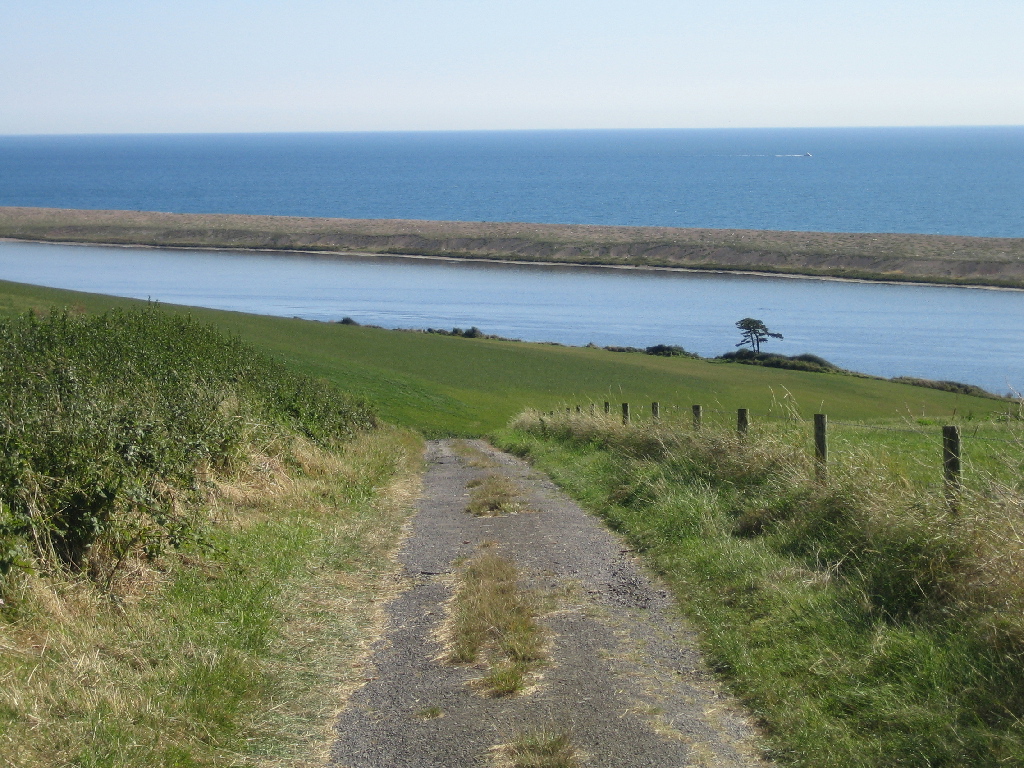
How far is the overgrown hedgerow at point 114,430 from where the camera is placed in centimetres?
696

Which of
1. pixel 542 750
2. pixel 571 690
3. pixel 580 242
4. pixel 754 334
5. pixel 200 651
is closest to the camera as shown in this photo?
pixel 542 750

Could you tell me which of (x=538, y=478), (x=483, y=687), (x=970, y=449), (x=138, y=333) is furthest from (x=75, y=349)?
(x=970, y=449)

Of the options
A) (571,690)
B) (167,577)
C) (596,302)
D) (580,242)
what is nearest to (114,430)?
(167,577)

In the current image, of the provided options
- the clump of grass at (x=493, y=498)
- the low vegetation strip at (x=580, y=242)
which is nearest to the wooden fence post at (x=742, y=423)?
the clump of grass at (x=493, y=498)

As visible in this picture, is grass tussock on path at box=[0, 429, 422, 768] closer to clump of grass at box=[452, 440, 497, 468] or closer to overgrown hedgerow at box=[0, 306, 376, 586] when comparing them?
overgrown hedgerow at box=[0, 306, 376, 586]

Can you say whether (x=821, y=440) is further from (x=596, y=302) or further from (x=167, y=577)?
(x=596, y=302)

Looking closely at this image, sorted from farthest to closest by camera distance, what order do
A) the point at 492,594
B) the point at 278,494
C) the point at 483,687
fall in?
the point at 278,494 < the point at 492,594 < the point at 483,687

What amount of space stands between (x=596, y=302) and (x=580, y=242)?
103 ft

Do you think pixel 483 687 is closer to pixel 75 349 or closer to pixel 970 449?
pixel 970 449

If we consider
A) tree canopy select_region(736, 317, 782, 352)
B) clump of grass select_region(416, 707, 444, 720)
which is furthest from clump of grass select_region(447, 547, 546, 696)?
tree canopy select_region(736, 317, 782, 352)

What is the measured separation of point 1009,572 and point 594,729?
2.81m

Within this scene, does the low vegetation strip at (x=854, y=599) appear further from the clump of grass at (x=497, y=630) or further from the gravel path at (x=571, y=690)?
the clump of grass at (x=497, y=630)

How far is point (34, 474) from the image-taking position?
7.04 metres

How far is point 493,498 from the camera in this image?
41.8 feet
